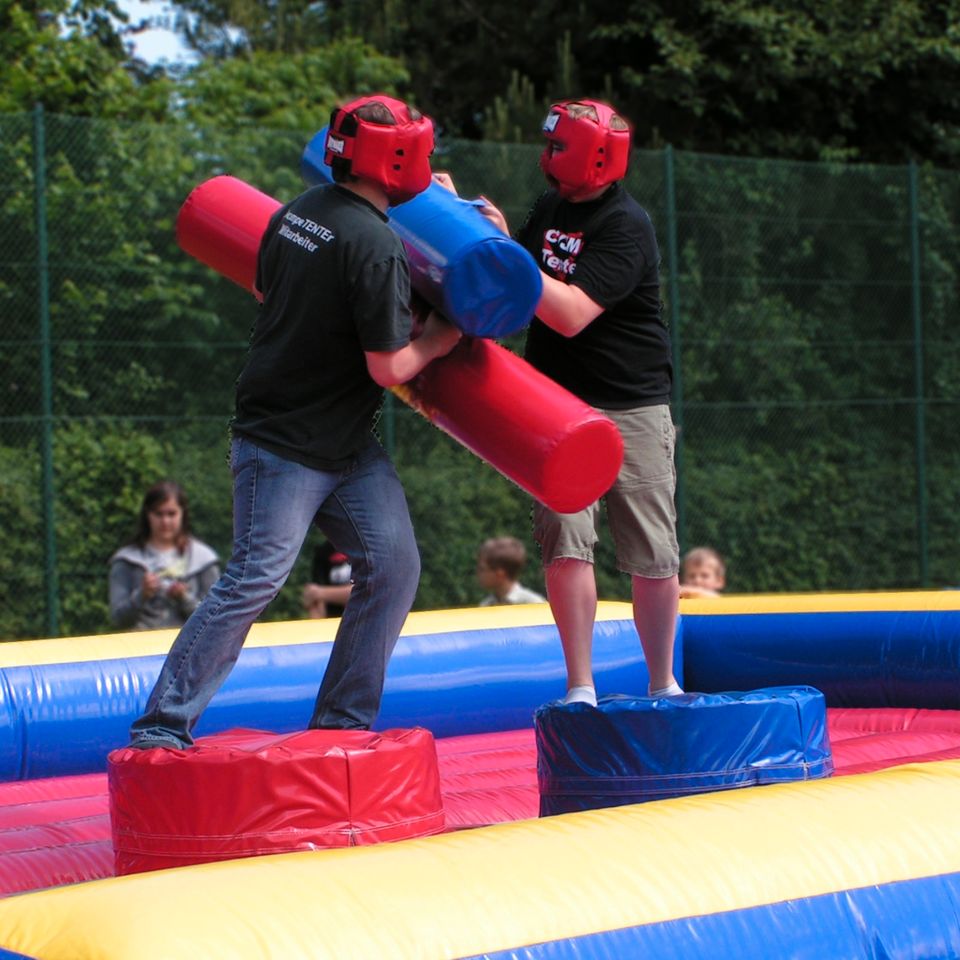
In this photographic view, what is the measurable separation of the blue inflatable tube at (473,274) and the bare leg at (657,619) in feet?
2.93

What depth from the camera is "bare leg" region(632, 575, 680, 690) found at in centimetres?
409

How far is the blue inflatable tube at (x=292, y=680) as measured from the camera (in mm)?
4508

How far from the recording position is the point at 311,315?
10.9 ft

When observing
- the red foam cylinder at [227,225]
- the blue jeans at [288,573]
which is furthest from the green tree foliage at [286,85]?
the blue jeans at [288,573]

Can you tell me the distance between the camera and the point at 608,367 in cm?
400

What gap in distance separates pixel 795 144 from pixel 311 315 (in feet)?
42.8

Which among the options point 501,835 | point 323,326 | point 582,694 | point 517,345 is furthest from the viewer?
point 517,345

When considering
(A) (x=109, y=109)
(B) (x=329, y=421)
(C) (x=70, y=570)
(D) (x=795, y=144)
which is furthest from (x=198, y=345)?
(D) (x=795, y=144)

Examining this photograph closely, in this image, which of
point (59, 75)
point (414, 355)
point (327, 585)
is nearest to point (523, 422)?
point (414, 355)

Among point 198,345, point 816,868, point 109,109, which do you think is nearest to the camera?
point 816,868

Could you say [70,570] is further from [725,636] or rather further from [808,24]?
[808,24]

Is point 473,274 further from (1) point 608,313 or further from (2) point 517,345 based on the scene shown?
Answer: (2) point 517,345

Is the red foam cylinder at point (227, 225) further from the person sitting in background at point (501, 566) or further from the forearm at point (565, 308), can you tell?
the person sitting in background at point (501, 566)

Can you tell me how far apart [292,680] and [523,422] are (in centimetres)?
172
